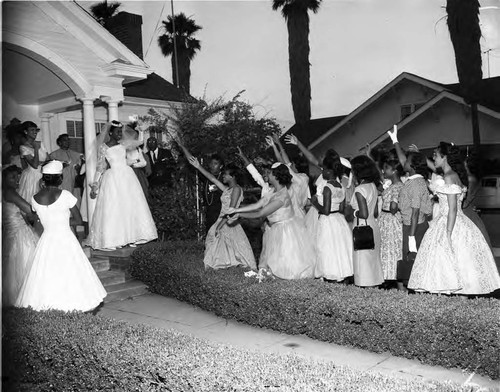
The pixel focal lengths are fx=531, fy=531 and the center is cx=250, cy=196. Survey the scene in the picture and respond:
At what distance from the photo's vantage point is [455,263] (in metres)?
6.36

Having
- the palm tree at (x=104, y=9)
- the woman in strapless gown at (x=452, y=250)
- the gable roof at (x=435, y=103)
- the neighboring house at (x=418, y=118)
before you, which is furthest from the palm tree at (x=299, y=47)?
the woman in strapless gown at (x=452, y=250)

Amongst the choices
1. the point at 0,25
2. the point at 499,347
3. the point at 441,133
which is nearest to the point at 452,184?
the point at 499,347

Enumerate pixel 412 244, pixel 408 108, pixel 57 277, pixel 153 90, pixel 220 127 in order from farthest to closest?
pixel 408 108 → pixel 153 90 → pixel 220 127 → pixel 412 244 → pixel 57 277

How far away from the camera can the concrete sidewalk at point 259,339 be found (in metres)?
5.05

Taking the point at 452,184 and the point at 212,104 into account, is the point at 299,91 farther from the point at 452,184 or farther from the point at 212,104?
the point at 452,184

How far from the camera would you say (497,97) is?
2259 centimetres

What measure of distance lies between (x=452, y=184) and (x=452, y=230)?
0.55 metres

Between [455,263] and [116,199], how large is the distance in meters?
5.74

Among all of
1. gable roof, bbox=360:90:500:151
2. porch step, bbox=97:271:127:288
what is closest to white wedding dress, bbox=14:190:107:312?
porch step, bbox=97:271:127:288

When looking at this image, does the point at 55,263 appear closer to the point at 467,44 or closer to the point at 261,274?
the point at 261,274

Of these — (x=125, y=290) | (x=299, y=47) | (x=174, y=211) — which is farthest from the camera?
(x=299, y=47)

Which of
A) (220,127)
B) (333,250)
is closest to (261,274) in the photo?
(333,250)

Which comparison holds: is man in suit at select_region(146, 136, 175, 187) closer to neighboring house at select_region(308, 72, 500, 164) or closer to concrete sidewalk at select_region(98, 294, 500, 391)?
concrete sidewalk at select_region(98, 294, 500, 391)

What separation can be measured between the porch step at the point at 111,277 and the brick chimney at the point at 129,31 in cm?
1097
